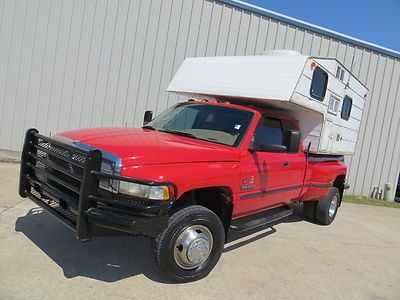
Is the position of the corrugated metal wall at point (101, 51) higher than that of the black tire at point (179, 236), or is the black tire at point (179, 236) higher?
the corrugated metal wall at point (101, 51)

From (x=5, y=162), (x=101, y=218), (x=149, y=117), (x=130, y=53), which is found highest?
(x=130, y=53)

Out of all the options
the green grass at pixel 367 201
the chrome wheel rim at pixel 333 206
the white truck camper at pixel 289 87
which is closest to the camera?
the white truck camper at pixel 289 87

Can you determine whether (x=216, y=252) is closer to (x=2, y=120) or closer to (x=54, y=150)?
(x=54, y=150)

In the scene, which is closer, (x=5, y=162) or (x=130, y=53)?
(x=5, y=162)

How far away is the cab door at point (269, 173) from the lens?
16.4 feet

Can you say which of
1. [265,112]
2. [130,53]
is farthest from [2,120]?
[265,112]

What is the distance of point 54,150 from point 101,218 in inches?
47.6

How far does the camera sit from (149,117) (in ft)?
21.3

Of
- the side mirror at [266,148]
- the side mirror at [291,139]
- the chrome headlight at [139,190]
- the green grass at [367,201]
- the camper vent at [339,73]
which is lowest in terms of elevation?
the green grass at [367,201]

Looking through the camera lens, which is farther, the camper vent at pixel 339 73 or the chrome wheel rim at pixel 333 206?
the chrome wheel rim at pixel 333 206

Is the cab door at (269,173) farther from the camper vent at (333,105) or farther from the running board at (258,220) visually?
the camper vent at (333,105)

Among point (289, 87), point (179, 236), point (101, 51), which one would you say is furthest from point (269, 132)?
point (101, 51)

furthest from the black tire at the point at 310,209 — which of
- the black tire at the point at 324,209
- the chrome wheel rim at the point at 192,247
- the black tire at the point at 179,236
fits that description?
the chrome wheel rim at the point at 192,247

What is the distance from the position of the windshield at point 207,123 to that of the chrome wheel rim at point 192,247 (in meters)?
1.21
